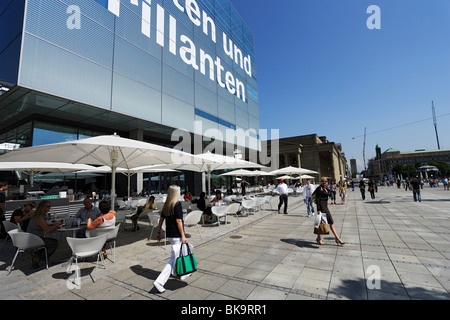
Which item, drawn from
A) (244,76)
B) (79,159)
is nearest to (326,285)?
(79,159)

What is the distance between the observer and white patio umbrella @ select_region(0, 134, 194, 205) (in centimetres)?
507

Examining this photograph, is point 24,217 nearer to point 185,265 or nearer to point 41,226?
point 41,226

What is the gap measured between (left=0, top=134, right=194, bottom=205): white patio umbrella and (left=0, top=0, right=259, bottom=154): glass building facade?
5.53 m

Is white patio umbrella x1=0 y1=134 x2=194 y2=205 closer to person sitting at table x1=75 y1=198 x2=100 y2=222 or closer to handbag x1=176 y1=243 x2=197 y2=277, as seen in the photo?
person sitting at table x1=75 y1=198 x2=100 y2=222

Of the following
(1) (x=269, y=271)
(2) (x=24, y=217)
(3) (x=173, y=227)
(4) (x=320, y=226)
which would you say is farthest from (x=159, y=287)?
(2) (x=24, y=217)

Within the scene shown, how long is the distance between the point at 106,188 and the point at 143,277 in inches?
618

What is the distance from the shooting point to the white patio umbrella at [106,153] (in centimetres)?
507

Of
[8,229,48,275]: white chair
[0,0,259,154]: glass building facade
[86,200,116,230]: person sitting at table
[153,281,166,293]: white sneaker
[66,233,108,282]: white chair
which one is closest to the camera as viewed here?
[153,281,166,293]: white sneaker

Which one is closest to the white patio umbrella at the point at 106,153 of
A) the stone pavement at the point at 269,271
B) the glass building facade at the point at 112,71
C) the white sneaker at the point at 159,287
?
the stone pavement at the point at 269,271

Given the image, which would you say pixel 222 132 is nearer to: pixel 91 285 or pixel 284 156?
pixel 91 285

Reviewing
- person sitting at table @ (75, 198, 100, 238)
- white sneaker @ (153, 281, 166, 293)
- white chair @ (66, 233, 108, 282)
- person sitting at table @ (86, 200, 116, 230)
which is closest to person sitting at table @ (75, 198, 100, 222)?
person sitting at table @ (75, 198, 100, 238)

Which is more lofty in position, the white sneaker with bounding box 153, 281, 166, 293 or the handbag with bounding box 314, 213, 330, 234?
the handbag with bounding box 314, 213, 330, 234

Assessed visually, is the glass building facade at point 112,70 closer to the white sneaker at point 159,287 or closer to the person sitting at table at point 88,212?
the person sitting at table at point 88,212

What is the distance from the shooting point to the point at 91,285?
3602 millimetres
